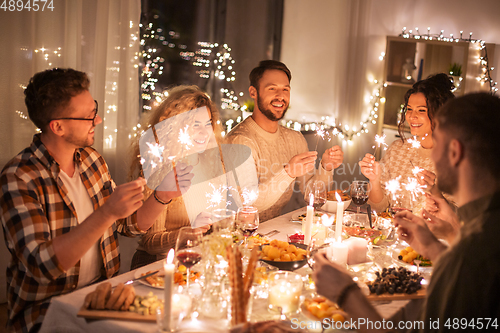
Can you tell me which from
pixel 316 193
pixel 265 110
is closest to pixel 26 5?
pixel 265 110

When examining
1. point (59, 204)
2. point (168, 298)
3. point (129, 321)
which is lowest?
point (129, 321)

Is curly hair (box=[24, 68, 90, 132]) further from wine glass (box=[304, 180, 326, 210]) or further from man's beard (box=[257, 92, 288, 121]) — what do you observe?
man's beard (box=[257, 92, 288, 121])

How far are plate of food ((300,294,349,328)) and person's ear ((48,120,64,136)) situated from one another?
3.88 feet

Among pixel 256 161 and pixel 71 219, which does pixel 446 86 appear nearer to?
pixel 256 161

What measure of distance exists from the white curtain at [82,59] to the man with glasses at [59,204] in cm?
94

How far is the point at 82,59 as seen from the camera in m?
2.85

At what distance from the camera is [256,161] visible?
294cm

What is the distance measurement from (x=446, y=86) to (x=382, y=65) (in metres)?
2.21

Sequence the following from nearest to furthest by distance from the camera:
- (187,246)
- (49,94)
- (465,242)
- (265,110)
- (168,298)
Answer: (465,242) → (168,298) → (187,246) → (49,94) → (265,110)

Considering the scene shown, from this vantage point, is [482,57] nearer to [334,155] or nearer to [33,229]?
[334,155]

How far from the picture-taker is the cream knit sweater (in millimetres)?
2762

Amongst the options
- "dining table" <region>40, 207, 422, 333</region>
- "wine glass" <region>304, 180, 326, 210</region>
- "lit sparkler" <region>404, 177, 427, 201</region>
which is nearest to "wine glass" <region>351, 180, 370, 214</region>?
"wine glass" <region>304, 180, 326, 210</region>

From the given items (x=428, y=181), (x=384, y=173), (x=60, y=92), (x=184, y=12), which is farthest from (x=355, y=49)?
(x=60, y=92)

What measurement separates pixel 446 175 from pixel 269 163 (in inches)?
71.9
